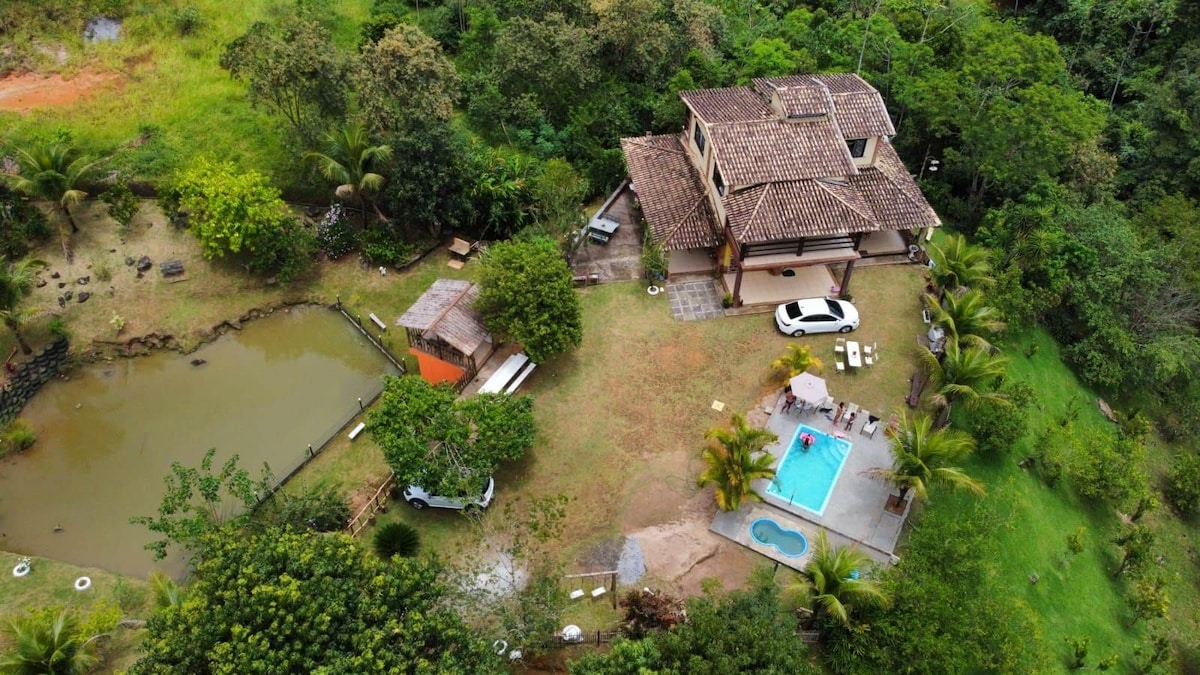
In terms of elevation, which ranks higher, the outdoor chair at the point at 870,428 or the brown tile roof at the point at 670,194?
the brown tile roof at the point at 670,194

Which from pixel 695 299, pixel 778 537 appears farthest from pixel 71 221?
pixel 778 537

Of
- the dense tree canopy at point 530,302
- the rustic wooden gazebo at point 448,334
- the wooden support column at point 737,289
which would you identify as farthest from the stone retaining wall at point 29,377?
the wooden support column at point 737,289

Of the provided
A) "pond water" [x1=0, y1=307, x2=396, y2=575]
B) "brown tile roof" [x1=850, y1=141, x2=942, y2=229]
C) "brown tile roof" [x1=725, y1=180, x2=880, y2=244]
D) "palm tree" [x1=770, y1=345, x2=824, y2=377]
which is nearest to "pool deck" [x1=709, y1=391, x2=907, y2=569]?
"palm tree" [x1=770, y1=345, x2=824, y2=377]

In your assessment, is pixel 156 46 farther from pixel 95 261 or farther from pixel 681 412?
pixel 681 412

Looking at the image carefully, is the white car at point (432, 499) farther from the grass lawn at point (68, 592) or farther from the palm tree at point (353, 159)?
the palm tree at point (353, 159)

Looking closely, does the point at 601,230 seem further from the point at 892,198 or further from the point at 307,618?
the point at 307,618

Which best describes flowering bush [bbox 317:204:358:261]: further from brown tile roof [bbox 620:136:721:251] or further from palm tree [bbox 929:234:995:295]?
palm tree [bbox 929:234:995:295]

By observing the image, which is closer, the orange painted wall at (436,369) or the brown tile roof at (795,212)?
the orange painted wall at (436,369)
